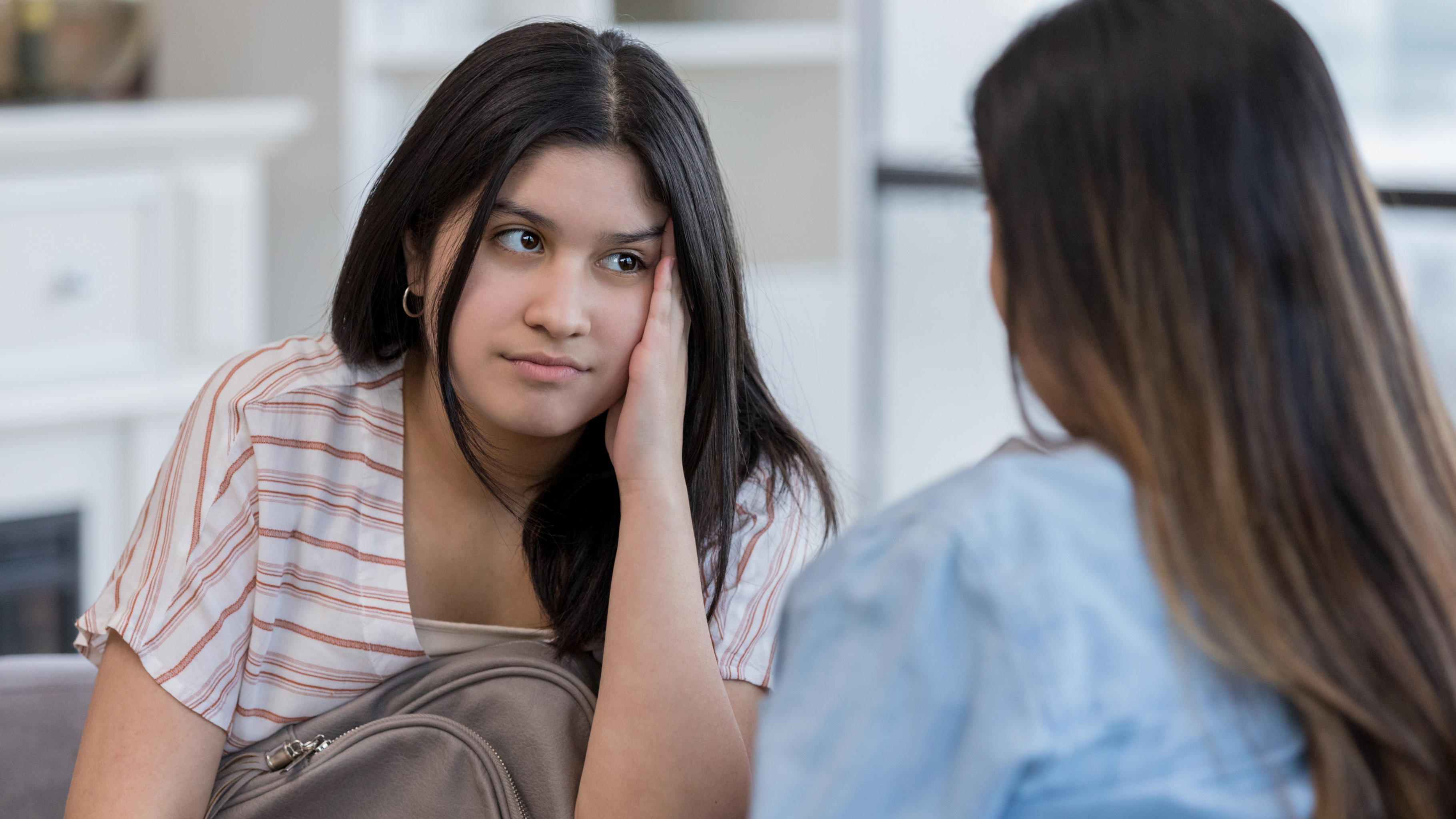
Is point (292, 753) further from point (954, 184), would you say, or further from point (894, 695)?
point (954, 184)

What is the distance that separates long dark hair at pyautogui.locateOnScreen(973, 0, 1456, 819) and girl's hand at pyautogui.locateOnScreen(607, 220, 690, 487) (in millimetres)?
374

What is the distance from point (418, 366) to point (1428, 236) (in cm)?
164

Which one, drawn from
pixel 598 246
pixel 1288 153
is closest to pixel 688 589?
pixel 598 246

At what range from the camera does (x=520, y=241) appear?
911 millimetres

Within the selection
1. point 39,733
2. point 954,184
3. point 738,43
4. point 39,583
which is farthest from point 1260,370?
point 954,184

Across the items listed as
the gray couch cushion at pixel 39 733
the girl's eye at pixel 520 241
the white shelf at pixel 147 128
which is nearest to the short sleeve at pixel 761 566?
the girl's eye at pixel 520 241

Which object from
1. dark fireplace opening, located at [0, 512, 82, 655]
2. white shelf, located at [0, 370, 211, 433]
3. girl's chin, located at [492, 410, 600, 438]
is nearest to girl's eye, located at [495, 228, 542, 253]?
girl's chin, located at [492, 410, 600, 438]

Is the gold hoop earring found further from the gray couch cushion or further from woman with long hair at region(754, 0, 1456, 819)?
woman with long hair at region(754, 0, 1456, 819)

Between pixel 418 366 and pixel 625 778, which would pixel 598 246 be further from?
pixel 625 778

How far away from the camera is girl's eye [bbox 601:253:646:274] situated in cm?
93

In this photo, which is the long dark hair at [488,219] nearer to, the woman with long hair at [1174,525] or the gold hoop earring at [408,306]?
the gold hoop earring at [408,306]

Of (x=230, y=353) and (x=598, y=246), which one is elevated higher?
(x=598, y=246)

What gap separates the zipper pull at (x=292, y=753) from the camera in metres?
0.87

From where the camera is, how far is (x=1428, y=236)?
207 cm
